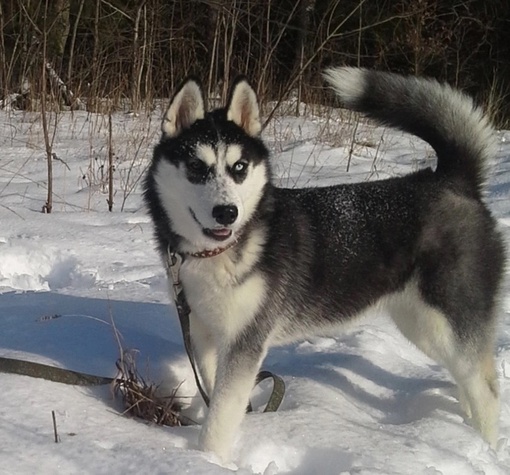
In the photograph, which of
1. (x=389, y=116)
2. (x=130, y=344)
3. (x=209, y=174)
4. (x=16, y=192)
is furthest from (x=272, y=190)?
(x=16, y=192)

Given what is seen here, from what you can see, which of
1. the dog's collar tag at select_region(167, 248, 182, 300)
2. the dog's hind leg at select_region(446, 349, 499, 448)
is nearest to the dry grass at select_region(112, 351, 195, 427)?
the dog's collar tag at select_region(167, 248, 182, 300)

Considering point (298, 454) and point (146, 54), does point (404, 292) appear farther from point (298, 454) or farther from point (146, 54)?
point (146, 54)

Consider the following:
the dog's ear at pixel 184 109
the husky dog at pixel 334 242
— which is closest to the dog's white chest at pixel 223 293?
the husky dog at pixel 334 242

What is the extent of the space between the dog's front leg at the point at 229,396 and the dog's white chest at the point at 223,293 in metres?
0.08

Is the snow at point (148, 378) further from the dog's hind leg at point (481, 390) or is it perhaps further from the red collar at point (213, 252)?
the red collar at point (213, 252)

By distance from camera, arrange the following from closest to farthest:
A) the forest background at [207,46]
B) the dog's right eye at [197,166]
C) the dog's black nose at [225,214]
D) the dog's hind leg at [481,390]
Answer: the dog's black nose at [225,214] → the dog's right eye at [197,166] → the dog's hind leg at [481,390] → the forest background at [207,46]

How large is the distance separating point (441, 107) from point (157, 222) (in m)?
1.18

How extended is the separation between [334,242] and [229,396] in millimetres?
708

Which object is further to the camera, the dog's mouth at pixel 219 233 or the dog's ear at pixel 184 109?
the dog's ear at pixel 184 109

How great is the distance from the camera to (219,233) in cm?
228

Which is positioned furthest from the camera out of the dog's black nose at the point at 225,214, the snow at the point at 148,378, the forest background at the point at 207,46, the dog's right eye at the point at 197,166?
the forest background at the point at 207,46

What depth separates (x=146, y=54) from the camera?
7.46 metres

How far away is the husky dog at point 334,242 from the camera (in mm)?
2352

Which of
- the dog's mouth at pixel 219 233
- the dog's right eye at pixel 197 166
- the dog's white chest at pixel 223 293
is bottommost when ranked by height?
the dog's white chest at pixel 223 293
